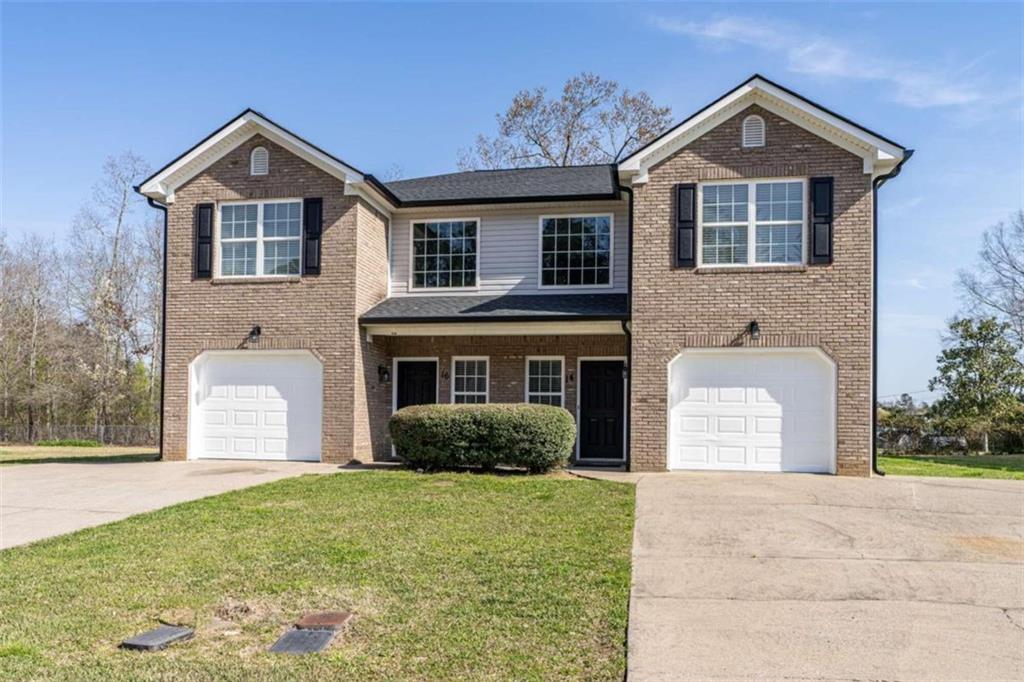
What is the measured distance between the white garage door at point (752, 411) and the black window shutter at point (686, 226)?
5.63 feet

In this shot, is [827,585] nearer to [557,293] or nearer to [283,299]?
[557,293]

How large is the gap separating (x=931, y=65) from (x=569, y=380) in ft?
28.4

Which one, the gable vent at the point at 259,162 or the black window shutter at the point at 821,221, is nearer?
the black window shutter at the point at 821,221

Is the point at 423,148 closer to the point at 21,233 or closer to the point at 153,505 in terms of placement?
the point at 21,233

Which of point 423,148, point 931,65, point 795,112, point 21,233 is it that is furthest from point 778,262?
point 21,233

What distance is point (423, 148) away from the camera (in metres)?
31.1

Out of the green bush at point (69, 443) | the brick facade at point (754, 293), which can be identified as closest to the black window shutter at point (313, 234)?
the brick facade at point (754, 293)

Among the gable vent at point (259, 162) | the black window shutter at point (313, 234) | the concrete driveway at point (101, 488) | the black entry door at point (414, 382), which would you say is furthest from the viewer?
the black entry door at point (414, 382)

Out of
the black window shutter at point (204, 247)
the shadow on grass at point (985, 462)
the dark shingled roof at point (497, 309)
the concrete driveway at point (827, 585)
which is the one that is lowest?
the shadow on grass at point (985, 462)

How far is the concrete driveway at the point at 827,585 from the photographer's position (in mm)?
4969

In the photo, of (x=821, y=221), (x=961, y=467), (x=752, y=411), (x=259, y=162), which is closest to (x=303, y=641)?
(x=752, y=411)

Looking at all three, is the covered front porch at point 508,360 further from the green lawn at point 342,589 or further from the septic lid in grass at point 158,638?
the septic lid in grass at point 158,638

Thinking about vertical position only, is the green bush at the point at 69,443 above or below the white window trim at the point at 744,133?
below

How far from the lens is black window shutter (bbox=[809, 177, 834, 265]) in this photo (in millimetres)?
13625
